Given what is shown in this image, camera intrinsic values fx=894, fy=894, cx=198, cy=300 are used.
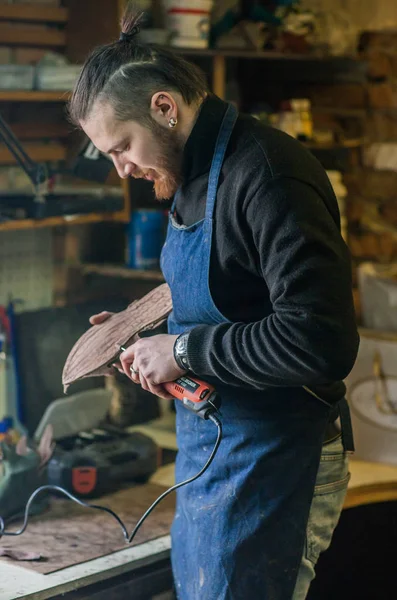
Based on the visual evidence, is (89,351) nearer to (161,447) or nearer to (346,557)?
(161,447)

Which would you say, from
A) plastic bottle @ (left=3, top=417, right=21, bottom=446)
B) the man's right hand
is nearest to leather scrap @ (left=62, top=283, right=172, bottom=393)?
the man's right hand

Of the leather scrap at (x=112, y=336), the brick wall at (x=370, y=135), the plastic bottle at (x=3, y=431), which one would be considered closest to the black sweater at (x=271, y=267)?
the leather scrap at (x=112, y=336)

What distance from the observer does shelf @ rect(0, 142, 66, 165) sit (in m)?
2.20

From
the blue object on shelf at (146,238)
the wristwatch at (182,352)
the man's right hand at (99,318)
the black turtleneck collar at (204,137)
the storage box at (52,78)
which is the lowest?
the blue object on shelf at (146,238)

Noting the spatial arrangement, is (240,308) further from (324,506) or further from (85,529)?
(85,529)

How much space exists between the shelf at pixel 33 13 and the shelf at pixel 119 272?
0.64 metres

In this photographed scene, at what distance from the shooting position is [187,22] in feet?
7.47

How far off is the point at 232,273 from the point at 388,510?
1.07 m

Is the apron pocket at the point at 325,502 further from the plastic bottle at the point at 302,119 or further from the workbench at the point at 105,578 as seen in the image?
the plastic bottle at the point at 302,119

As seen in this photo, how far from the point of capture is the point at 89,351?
1.64 meters

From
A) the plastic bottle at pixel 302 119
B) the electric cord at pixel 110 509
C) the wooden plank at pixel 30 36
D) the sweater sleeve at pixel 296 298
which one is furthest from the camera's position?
the plastic bottle at pixel 302 119

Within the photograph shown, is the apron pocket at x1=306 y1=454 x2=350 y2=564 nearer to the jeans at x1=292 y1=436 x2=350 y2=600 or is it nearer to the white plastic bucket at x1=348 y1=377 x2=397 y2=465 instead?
the jeans at x1=292 y1=436 x2=350 y2=600

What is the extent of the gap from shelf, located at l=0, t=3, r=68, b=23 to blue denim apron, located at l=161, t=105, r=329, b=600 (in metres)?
0.98

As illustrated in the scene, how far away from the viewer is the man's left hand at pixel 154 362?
137cm
